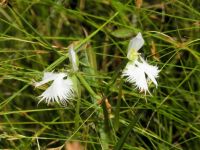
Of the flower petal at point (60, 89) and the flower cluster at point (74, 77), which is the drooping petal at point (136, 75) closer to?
the flower cluster at point (74, 77)

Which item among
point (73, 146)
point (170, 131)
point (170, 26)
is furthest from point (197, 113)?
point (73, 146)

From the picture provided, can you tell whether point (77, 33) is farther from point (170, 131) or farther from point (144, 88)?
point (144, 88)

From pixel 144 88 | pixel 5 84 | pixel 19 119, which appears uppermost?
pixel 144 88

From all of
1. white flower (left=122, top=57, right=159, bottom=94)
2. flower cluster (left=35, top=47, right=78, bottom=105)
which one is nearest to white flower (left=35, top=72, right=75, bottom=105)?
flower cluster (left=35, top=47, right=78, bottom=105)

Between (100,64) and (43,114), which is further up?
(100,64)

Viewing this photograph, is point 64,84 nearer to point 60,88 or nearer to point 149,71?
point 60,88

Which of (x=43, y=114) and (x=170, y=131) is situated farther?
(x=43, y=114)

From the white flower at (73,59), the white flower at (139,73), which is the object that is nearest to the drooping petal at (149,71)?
the white flower at (139,73)

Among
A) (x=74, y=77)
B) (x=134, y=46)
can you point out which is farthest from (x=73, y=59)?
(x=134, y=46)
